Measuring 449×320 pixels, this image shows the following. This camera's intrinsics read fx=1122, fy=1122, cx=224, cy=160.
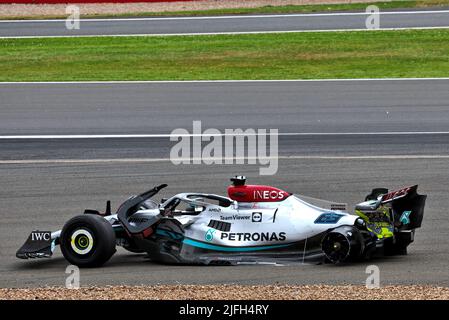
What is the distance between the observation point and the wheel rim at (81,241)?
35.0 ft

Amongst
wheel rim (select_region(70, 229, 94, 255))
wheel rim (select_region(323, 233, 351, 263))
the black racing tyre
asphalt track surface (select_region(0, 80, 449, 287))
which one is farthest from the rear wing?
wheel rim (select_region(70, 229, 94, 255))

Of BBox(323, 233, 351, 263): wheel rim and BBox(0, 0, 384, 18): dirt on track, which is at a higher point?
BBox(0, 0, 384, 18): dirt on track

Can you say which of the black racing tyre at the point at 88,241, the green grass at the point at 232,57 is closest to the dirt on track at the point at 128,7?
the green grass at the point at 232,57

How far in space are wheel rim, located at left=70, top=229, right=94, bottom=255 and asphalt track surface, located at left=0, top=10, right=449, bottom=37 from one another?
747 inches

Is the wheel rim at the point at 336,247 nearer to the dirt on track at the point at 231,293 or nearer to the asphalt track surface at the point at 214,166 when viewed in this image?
the asphalt track surface at the point at 214,166

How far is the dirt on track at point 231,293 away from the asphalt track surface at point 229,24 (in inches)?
792

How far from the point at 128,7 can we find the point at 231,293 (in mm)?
24965

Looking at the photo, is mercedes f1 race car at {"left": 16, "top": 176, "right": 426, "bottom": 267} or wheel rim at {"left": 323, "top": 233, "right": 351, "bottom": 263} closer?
wheel rim at {"left": 323, "top": 233, "right": 351, "bottom": 263}

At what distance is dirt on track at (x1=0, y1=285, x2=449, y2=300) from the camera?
900 centimetres

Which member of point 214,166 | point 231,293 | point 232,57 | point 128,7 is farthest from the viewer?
point 128,7

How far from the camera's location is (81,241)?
1073cm

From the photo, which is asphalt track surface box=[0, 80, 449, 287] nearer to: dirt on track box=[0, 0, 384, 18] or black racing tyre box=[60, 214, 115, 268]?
black racing tyre box=[60, 214, 115, 268]

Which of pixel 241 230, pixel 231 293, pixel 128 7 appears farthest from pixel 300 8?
pixel 231 293

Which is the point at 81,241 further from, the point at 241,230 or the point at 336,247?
the point at 336,247
